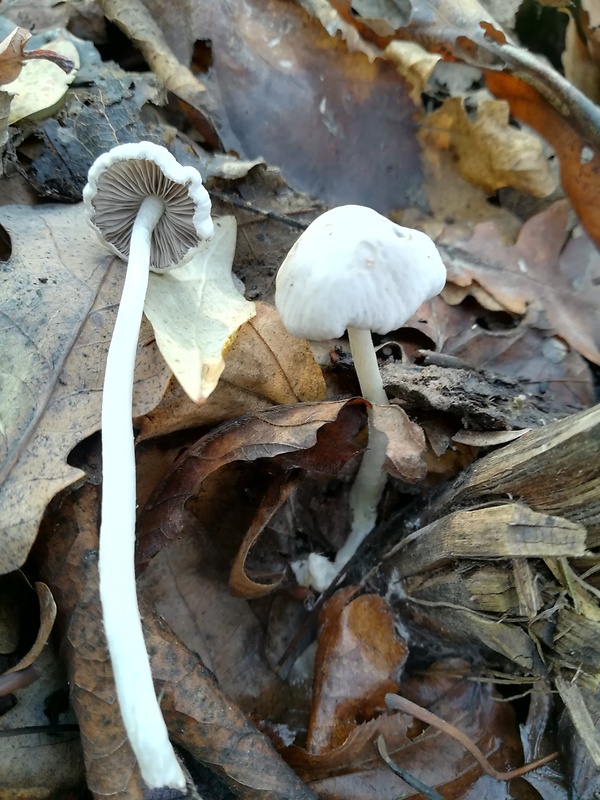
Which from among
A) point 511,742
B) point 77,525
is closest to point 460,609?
point 511,742

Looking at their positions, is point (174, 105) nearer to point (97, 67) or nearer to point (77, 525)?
point (97, 67)

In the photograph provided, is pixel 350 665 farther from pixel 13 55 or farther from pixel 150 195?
pixel 13 55

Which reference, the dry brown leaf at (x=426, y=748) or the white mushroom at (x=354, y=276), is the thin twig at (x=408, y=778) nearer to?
the dry brown leaf at (x=426, y=748)

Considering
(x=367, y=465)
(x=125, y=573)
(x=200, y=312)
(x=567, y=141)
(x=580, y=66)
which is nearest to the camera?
(x=125, y=573)

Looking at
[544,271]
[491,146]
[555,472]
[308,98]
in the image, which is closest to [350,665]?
[555,472]

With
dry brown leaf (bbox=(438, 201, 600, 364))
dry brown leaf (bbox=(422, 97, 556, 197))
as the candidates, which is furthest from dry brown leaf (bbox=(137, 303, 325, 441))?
dry brown leaf (bbox=(422, 97, 556, 197))

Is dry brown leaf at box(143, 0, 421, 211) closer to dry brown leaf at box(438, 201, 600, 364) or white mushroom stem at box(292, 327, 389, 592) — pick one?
dry brown leaf at box(438, 201, 600, 364)
